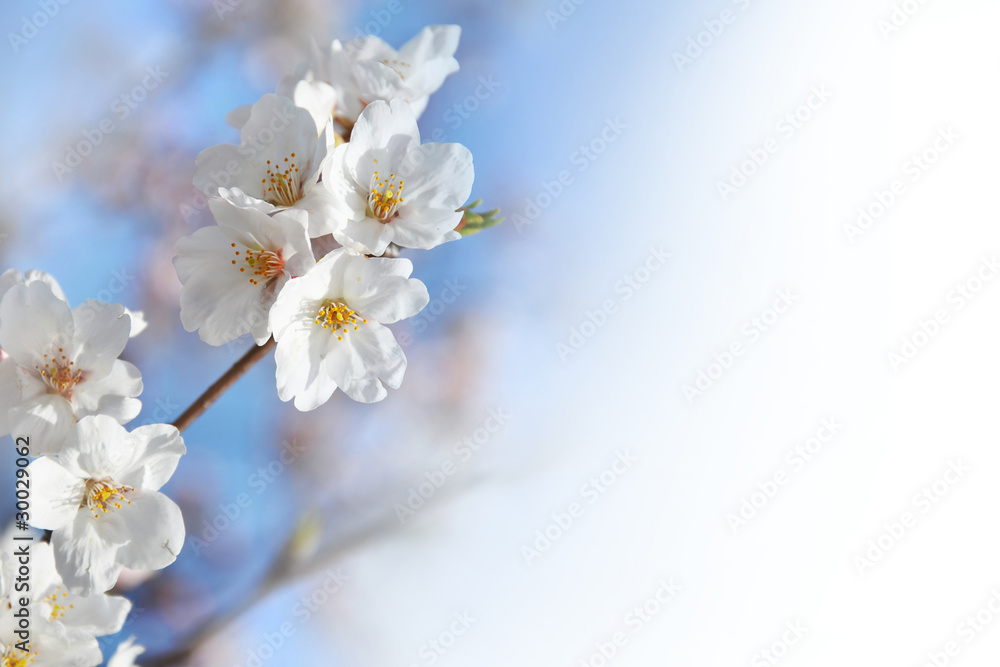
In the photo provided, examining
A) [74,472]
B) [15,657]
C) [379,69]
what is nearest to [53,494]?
[74,472]

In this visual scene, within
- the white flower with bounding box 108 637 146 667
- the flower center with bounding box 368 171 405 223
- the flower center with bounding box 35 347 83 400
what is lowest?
the white flower with bounding box 108 637 146 667

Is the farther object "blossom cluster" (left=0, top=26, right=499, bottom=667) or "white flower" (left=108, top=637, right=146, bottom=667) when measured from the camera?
"white flower" (left=108, top=637, right=146, bottom=667)

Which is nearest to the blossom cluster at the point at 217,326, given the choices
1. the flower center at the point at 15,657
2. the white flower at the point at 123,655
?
the flower center at the point at 15,657

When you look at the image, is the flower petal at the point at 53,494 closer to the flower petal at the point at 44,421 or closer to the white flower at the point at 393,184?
the flower petal at the point at 44,421

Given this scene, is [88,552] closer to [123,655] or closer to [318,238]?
[123,655]

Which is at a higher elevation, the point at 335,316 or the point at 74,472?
the point at 335,316

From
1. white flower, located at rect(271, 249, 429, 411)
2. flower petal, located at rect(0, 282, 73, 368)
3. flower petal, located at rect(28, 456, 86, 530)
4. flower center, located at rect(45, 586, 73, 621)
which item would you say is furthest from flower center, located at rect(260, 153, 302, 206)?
flower center, located at rect(45, 586, 73, 621)

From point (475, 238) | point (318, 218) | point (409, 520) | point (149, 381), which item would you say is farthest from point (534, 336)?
point (318, 218)

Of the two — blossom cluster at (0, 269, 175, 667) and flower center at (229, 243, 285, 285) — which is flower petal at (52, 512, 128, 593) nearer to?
blossom cluster at (0, 269, 175, 667)
